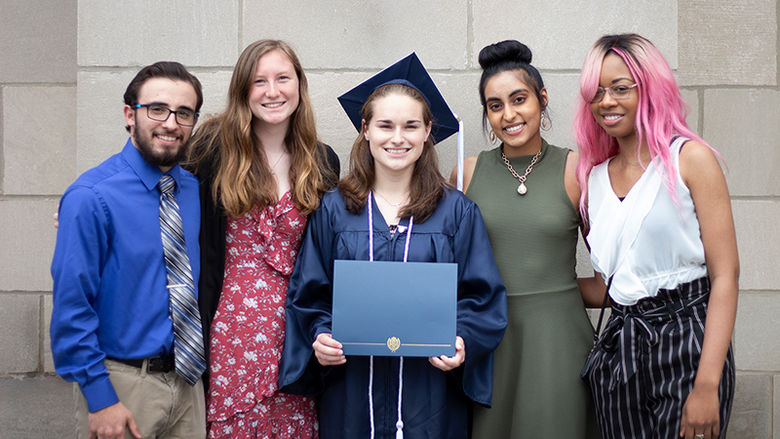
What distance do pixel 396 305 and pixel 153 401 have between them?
0.93 m

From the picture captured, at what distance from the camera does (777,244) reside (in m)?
3.87

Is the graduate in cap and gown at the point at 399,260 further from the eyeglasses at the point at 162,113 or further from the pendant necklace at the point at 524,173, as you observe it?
the eyeglasses at the point at 162,113

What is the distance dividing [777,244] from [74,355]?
3.92m

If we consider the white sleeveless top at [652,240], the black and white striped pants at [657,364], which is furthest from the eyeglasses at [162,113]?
the black and white striped pants at [657,364]

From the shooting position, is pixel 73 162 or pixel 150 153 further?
pixel 73 162

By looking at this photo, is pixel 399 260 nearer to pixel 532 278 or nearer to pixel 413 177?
pixel 413 177

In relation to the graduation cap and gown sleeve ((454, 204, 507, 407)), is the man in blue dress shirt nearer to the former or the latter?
the graduation cap

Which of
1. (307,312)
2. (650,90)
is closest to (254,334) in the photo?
(307,312)

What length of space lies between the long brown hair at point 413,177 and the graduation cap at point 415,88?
52mm

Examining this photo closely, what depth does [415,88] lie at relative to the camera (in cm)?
258

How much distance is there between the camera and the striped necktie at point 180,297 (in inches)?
88.8

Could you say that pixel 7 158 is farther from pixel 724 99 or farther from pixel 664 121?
pixel 724 99

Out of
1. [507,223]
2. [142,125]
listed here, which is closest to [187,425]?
[142,125]

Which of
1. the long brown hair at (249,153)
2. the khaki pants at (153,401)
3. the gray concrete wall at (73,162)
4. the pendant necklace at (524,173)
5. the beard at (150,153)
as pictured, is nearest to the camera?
the khaki pants at (153,401)
